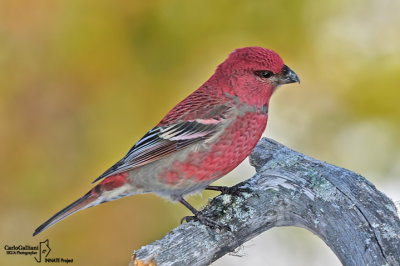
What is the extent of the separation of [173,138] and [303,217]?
3.56 feet

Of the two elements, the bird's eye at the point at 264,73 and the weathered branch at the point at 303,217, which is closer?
the weathered branch at the point at 303,217

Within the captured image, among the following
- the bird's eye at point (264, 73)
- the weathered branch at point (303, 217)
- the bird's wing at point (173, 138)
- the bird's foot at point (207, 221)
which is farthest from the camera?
the bird's eye at point (264, 73)

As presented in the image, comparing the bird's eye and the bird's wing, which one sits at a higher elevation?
the bird's eye

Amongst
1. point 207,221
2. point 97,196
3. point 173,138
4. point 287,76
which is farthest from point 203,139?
point 97,196

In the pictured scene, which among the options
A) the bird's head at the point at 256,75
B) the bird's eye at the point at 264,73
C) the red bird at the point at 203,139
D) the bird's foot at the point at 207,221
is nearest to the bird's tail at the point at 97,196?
the red bird at the point at 203,139

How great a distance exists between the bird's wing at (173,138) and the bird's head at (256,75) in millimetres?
195

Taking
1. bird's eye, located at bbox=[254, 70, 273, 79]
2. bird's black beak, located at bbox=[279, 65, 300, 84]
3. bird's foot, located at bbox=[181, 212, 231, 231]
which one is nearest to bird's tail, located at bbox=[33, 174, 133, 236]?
bird's foot, located at bbox=[181, 212, 231, 231]

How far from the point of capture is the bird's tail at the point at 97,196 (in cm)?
448

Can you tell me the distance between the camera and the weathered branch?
4.07 m

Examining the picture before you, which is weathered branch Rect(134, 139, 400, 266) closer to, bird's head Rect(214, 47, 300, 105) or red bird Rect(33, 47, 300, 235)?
red bird Rect(33, 47, 300, 235)

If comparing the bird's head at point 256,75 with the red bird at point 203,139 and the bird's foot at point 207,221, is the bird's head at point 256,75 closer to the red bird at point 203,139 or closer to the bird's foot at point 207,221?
the red bird at point 203,139

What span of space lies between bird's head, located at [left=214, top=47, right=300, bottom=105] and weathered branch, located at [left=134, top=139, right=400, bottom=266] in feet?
1.95

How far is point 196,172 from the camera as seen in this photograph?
434 centimetres

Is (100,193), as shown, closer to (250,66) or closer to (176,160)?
(176,160)
